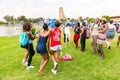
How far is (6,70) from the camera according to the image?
7.90 m

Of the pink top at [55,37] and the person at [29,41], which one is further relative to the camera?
the person at [29,41]

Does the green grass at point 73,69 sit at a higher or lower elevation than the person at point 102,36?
lower

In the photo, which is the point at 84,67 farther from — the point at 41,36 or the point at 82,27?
the point at 82,27

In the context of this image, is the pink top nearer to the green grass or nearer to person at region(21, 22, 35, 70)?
person at region(21, 22, 35, 70)

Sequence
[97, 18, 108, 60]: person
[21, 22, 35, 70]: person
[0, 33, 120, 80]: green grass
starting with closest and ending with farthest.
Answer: [0, 33, 120, 80]: green grass
[21, 22, 35, 70]: person
[97, 18, 108, 60]: person

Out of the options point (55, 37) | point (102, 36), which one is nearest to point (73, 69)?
point (55, 37)

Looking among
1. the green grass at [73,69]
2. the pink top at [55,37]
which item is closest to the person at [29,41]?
the green grass at [73,69]

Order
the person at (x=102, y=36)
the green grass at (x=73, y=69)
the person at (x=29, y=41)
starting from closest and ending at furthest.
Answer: the green grass at (x=73, y=69), the person at (x=29, y=41), the person at (x=102, y=36)

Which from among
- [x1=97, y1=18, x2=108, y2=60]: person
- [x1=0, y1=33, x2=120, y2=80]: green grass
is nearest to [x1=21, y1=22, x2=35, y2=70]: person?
[x1=0, y1=33, x2=120, y2=80]: green grass

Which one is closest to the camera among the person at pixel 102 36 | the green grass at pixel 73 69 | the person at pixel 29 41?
the green grass at pixel 73 69

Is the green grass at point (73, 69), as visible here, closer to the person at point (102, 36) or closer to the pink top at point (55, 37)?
the person at point (102, 36)

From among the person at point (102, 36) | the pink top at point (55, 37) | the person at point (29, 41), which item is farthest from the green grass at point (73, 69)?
the pink top at point (55, 37)

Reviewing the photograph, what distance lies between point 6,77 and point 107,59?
4.51 metres

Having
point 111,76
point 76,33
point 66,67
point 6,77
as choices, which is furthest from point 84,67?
point 76,33
